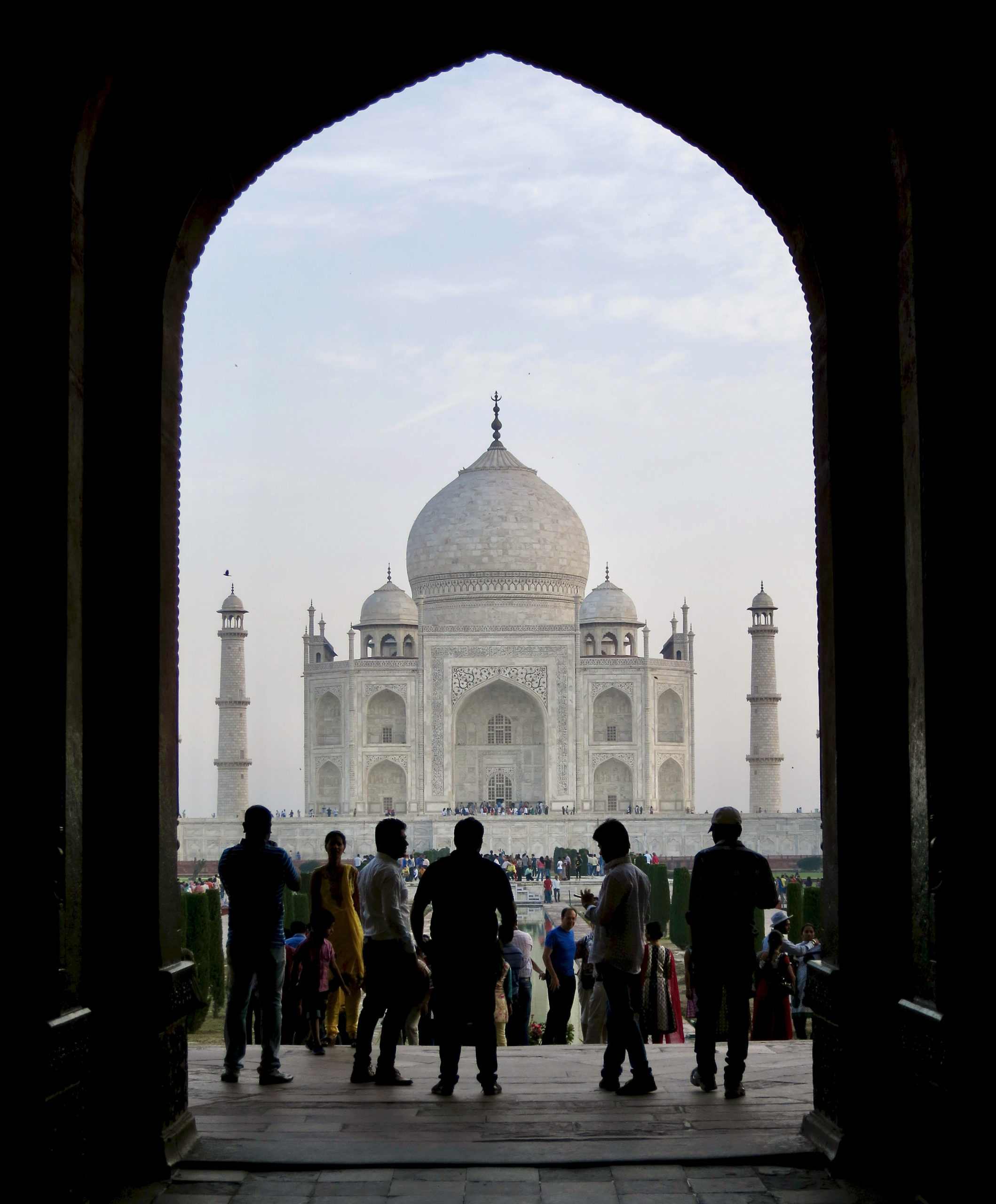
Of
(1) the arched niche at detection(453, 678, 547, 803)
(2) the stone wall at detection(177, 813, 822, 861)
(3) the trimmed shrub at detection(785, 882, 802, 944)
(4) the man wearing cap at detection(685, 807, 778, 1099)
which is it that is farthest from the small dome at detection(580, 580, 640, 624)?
(4) the man wearing cap at detection(685, 807, 778, 1099)

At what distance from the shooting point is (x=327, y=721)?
28109mm

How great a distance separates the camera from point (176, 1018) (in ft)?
11.1

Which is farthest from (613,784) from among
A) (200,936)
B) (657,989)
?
(657,989)

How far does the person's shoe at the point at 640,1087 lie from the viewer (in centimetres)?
405

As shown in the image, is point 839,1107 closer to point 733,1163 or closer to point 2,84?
point 733,1163

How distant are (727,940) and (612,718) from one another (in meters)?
24.1

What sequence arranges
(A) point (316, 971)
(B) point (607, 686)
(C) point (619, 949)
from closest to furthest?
1. (C) point (619, 949)
2. (A) point (316, 971)
3. (B) point (607, 686)

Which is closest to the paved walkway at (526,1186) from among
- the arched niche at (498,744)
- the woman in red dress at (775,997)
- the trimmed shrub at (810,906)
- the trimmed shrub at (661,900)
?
the woman in red dress at (775,997)

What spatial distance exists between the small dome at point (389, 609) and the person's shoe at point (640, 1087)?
998 inches

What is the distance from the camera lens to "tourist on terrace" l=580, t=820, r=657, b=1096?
4094mm

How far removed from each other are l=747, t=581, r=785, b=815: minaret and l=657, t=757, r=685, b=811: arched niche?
1.47 metres

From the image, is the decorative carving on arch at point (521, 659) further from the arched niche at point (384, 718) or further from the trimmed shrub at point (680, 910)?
the trimmed shrub at point (680, 910)

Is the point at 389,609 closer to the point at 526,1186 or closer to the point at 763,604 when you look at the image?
the point at 763,604

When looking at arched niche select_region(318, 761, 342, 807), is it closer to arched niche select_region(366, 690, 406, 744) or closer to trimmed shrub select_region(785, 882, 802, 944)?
arched niche select_region(366, 690, 406, 744)
